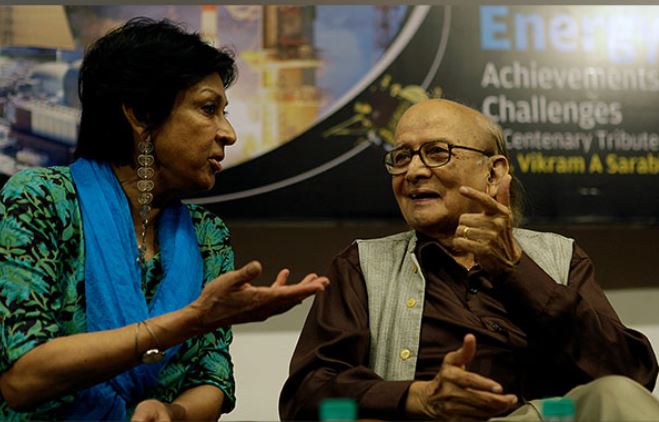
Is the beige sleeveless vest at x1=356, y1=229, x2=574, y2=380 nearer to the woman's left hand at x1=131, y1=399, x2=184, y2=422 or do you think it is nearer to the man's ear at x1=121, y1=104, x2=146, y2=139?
the woman's left hand at x1=131, y1=399, x2=184, y2=422

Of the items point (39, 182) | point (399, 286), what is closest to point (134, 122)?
point (39, 182)

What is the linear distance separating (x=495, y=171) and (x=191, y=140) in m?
0.66

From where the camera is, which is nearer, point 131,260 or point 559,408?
point 559,408

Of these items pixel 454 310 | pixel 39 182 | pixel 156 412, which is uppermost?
pixel 39 182

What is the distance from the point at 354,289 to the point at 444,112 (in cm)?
43

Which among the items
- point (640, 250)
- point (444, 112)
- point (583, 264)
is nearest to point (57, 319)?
point (444, 112)

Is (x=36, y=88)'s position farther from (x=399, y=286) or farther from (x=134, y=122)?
(x=399, y=286)

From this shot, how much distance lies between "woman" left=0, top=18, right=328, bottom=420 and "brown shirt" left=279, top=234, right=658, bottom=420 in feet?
0.69

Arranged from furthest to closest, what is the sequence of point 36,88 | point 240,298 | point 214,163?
point 36,88
point 214,163
point 240,298

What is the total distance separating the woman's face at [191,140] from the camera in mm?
2000

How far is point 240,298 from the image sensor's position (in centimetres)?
168

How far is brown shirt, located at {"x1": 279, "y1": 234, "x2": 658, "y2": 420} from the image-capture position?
1.94 metres

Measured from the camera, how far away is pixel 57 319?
6.08 feet

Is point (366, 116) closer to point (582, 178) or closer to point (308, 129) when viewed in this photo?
point (308, 129)
